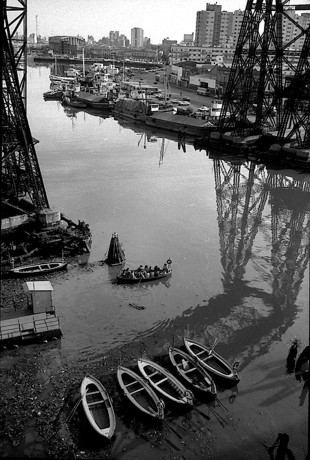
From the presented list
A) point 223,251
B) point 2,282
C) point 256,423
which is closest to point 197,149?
point 223,251

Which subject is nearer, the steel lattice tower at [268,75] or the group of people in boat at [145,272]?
the group of people in boat at [145,272]

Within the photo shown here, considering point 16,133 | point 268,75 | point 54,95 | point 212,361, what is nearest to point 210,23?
point 54,95

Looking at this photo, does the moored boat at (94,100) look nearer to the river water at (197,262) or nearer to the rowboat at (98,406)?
the river water at (197,262)

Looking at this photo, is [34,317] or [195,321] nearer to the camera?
[34,317]

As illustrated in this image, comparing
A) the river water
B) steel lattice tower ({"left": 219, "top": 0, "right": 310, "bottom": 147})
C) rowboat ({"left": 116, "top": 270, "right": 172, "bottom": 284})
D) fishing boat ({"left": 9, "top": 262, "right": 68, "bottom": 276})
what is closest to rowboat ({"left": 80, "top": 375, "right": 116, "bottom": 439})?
the river water

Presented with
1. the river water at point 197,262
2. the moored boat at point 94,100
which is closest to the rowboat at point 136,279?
the river water at point 197,262

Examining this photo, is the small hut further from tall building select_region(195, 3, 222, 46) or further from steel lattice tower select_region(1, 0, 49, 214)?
tall building select_region(195, 3, 222, 46)

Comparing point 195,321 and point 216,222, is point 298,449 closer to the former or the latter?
point 195,321
